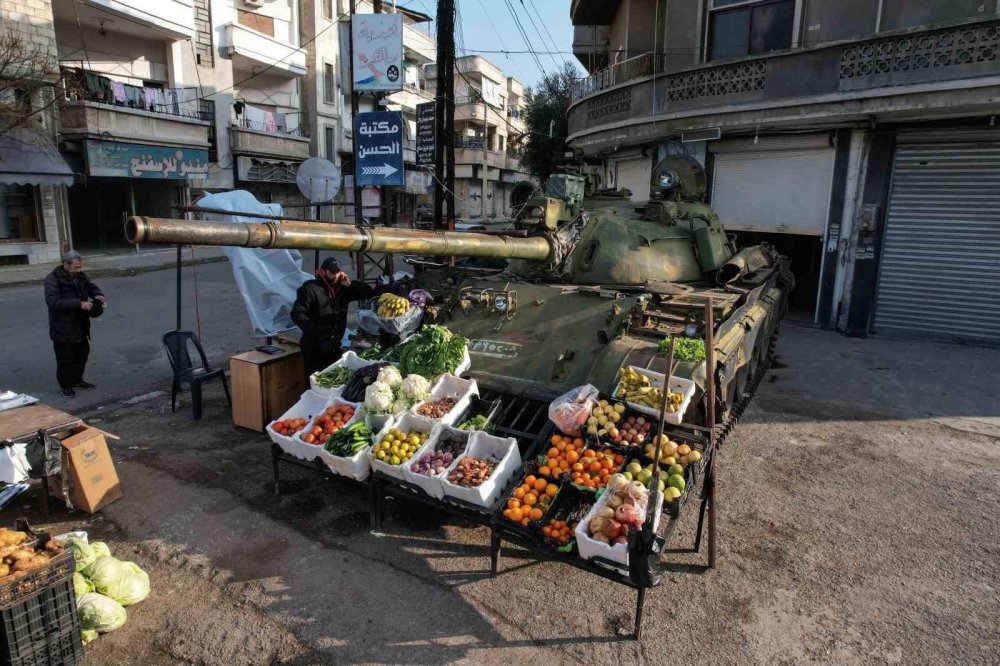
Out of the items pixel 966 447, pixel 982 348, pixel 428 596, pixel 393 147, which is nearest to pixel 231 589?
pixel 428 596

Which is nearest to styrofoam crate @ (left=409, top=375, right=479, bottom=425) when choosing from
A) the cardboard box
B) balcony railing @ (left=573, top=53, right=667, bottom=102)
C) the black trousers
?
the cardboard box

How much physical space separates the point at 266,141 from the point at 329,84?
23.6 feet

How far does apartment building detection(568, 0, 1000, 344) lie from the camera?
10.8m

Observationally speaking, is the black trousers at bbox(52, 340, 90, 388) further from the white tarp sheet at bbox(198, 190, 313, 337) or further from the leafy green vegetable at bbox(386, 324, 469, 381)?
the leafy green vegetable at bbox(386, 324, 469, 381)

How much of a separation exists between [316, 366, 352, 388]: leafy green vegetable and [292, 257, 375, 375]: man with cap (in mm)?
1054

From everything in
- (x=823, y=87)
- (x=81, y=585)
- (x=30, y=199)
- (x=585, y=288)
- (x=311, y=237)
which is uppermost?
(x=823, y=87)

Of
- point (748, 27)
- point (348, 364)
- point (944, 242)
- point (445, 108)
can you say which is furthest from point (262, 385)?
point (748, 27)

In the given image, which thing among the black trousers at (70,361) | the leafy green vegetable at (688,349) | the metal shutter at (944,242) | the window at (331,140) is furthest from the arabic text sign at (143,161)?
the metal shutter at (944,242)

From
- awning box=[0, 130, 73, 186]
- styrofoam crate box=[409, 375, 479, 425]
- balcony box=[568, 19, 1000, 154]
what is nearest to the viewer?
styrofoam crate box=[409, 375, 479, 425]

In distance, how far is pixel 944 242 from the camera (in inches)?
458

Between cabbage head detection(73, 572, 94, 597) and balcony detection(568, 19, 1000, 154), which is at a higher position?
balcony detection(568, 19, 1000, 154)

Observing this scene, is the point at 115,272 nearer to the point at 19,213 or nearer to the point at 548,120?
the point at 19,213

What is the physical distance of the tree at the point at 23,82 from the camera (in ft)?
49.8

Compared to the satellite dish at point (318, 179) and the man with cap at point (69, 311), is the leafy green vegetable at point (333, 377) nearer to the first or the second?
the man with cap at point (69, 311)
